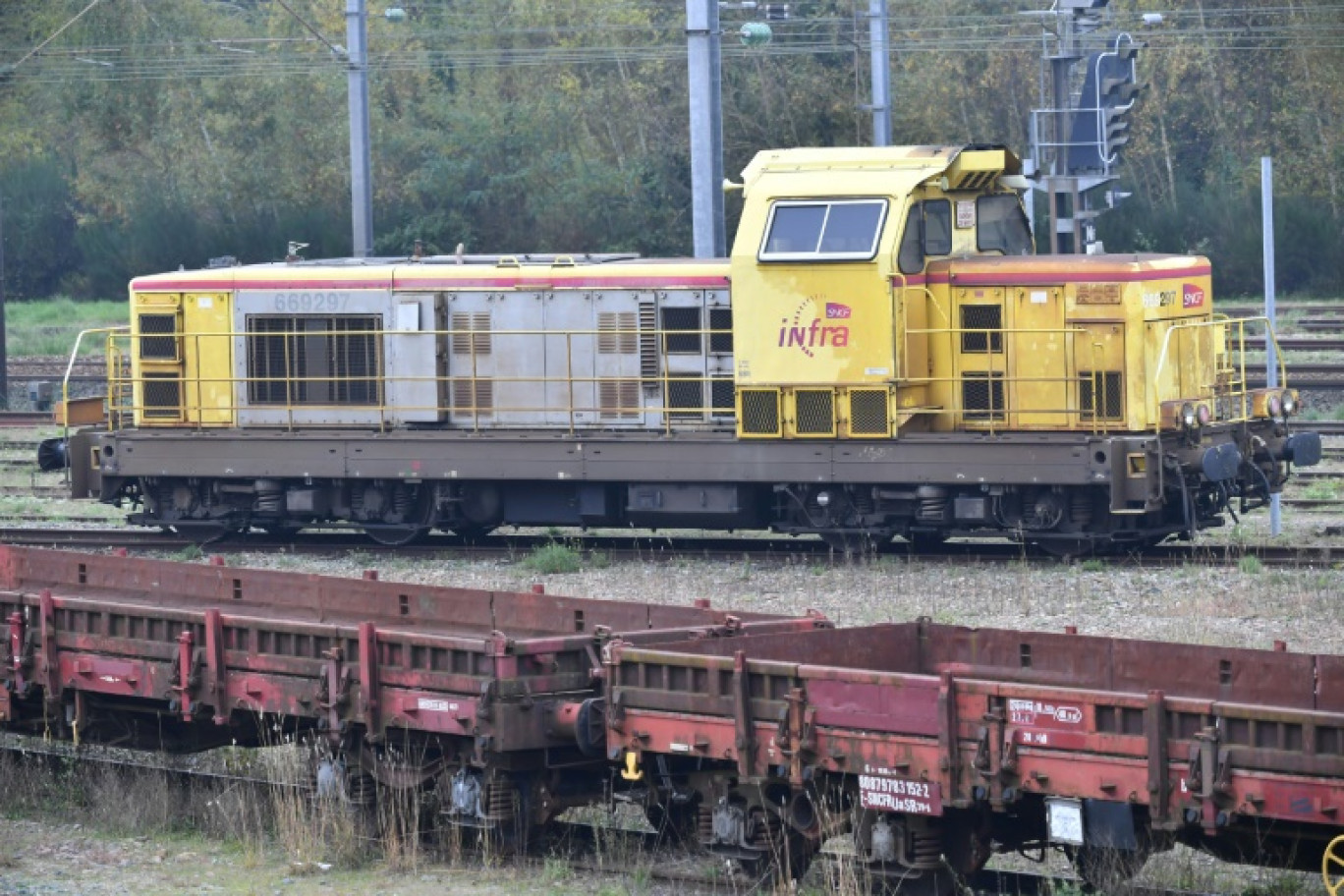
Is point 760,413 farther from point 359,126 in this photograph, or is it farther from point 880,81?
point 880,81

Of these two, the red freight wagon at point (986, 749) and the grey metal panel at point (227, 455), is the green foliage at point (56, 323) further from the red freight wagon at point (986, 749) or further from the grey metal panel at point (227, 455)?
the red freight wagon at point (986, 749)

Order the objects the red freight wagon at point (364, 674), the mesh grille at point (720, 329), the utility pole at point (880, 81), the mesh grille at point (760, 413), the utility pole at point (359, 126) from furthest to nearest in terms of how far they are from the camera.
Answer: the utility pole at point (880, 81), the utility pole at point (359, 126), the mesh grille at point (720, 329), the mesh grille at point (760, 413), the red freight wagon at point (364, 674)

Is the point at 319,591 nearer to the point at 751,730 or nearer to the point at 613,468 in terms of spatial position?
the point at 751,730

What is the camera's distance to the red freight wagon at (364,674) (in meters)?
9.20

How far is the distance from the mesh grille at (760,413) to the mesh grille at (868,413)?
682mm

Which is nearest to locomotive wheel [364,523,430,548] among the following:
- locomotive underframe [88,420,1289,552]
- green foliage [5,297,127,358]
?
locomotive underframe [88,420,1289,552]

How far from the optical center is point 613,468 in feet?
56.6

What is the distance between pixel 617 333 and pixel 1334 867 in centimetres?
1074

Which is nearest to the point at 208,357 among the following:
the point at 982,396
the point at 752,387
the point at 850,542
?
the point at 752,387

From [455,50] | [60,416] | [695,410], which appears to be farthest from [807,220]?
[455,50]

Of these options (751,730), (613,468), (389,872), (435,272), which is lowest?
(389,872)

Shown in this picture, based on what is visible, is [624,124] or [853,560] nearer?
[853,560]

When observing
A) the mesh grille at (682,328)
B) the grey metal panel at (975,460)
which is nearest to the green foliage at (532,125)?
the mesh grille at (682,328)

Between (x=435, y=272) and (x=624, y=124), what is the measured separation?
32.3m
